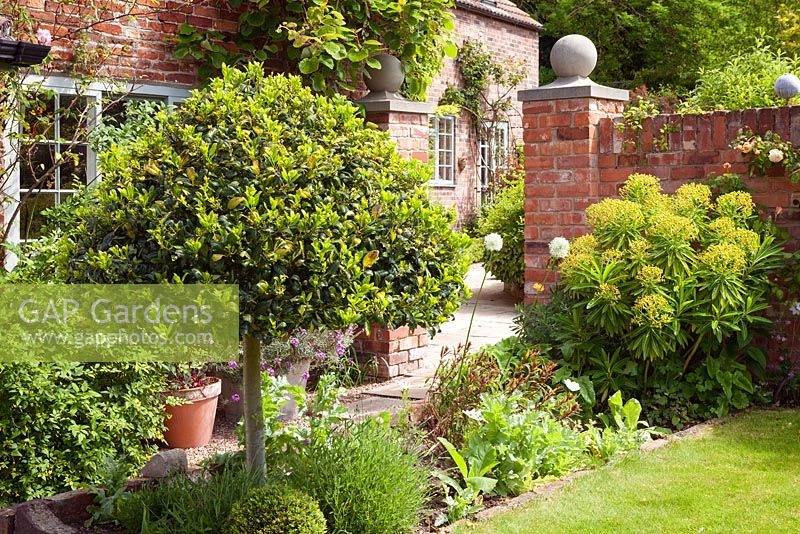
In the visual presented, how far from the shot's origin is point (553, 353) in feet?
18.3

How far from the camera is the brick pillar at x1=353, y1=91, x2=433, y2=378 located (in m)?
6.74

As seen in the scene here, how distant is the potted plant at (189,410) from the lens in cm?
512

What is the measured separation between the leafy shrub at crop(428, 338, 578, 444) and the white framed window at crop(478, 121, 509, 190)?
12.5m

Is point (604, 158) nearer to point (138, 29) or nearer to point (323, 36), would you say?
point (323, 36)

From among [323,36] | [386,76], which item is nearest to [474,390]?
[323,36]

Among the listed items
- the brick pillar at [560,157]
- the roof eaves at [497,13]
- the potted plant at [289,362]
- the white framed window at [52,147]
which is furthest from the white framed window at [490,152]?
the white framed window at [52,147]

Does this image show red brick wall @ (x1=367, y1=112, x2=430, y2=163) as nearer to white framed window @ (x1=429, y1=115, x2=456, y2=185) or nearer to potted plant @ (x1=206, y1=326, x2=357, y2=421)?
potted plant @ (x1=206, y1=326, x2=357, y2=421)

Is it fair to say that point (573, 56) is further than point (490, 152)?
No

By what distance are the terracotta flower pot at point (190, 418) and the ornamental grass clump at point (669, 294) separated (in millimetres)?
2101

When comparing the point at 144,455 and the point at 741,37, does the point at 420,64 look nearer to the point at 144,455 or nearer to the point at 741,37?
the point at 144,455

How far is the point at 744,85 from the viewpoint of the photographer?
251 inches

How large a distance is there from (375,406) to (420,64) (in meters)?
2.83

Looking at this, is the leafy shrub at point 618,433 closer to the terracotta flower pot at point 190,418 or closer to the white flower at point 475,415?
the white flower at point 475,415

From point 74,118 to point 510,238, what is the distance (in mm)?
5568
